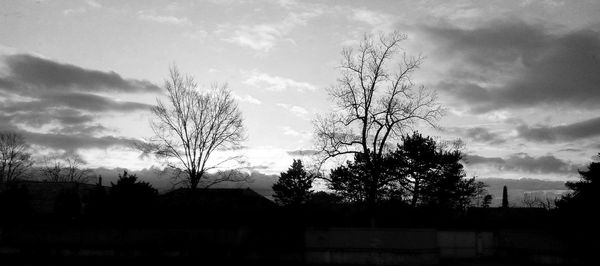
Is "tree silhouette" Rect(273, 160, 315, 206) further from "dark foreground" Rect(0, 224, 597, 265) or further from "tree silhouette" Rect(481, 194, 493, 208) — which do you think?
"dark foreground" Rect(0, 224, 597, 265)

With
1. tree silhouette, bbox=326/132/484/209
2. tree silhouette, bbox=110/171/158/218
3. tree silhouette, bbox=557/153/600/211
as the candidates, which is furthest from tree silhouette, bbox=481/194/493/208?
tree silhouette, bbox=110/171/158/218

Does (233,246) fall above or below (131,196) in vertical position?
below

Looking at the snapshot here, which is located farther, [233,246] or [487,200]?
[487,200]

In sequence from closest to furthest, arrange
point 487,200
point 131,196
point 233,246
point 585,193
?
point 233,246 → point 131,196 → point 585,193 → point 487,200

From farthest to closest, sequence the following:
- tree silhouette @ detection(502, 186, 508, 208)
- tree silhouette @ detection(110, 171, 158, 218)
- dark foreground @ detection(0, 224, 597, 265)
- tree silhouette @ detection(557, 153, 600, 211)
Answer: tree silhouette @ detection(502, 186, 508, 208) → tree silhouette @ detection(557, 153, 600, 211) → tree silhouette @ detection(110, 171, 158, 218) → dark foreground @ detection(0, 224, 597, 265)

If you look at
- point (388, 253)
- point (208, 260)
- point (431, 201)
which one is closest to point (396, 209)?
point (431, 201)

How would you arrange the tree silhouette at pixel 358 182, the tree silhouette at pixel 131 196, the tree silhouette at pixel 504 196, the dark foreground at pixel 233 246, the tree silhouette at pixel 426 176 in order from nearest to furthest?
the dark foreground at pixel 233 246 → the tree silhouette at pixel 131 196 → the tree silhouette at pixel 358 182 → the tree silhouette at pixel 426 176 → the tree silhouette at pixel 504 196

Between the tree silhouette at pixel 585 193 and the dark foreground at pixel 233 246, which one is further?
the tree silhouette at pixel 585 193

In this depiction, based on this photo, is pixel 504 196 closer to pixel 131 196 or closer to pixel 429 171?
pixel 429 171

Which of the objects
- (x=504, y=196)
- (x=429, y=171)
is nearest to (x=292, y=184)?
(x=429, y=171)

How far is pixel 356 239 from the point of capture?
2227cm

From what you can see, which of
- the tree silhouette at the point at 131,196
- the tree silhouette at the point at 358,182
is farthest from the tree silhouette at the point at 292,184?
the tree silhouette at the point at 131,196

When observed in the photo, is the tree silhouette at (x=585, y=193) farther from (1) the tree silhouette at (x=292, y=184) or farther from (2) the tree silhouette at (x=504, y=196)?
(2) the tree silhouette at (x=504, y=196)

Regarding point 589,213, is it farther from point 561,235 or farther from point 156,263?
point 156,263
